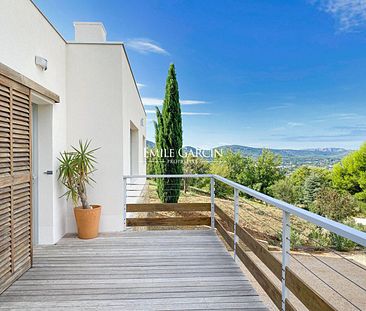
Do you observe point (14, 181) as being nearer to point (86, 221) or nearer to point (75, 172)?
point (75, 172)

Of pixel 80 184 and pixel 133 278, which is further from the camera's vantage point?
pixel 80 184

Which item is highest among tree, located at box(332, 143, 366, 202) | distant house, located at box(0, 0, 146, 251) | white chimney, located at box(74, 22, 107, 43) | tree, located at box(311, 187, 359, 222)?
white chimney, located at box(74, 22, 107, 43)

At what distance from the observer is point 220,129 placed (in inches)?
860

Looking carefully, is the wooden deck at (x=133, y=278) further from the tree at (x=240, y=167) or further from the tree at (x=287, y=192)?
the tree at (x=240, y=167)

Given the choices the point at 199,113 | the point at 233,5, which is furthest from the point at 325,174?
the point at 233,5

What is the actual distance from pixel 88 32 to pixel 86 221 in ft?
10.7

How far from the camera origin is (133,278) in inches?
117

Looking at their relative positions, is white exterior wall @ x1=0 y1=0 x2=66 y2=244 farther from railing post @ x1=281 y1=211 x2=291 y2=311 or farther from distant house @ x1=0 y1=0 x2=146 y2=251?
railing post @ x1=281 y1=211 x2=291 y2=311

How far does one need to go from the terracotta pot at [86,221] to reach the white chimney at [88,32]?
2940 mm

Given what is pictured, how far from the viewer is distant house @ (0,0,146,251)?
2871 mm

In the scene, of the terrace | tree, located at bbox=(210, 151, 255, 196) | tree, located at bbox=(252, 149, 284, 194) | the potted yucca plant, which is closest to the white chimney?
the potted yucca plant

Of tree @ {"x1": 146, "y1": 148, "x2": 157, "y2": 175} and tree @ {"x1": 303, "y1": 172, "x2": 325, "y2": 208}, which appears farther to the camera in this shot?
tree @ {"x1": 303, "y1": 172, "x2": 325, "y2": 208}

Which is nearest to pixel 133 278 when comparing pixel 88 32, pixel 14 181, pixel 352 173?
pixel 14 181

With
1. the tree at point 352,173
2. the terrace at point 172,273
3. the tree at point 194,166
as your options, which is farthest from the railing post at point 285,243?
the tree at point 352,173
